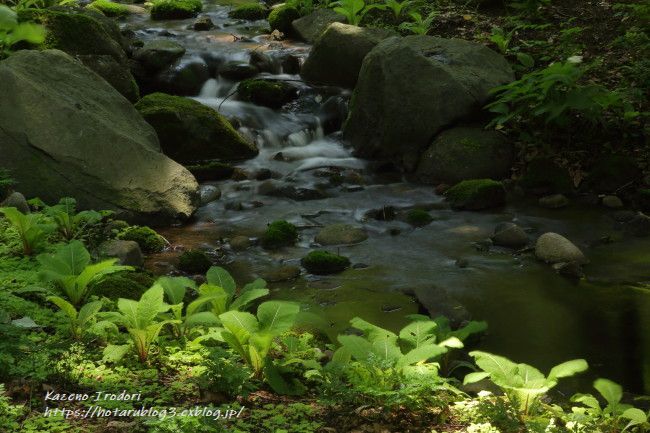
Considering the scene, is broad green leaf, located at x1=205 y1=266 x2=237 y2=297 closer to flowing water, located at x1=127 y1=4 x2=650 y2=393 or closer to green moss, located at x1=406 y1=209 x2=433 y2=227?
flowing water, located at x1=127 y1=4 x2=650 y2=393

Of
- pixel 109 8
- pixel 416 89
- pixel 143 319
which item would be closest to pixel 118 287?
pixel 143 319

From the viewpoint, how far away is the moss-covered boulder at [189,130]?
9828 mm

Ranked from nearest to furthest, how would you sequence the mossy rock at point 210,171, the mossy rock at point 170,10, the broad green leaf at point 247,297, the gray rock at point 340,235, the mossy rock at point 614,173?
the broad green leaf at point 247,297 < the gray rock at point 340,235 < the mossy rock at point 614,173 < the mossy rock at point 210,171 < the mossy rock at point 170,10

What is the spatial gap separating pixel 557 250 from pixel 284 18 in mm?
9979

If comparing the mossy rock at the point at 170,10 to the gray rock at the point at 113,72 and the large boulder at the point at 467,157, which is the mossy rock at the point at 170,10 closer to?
the gray rock at the point at 113,72

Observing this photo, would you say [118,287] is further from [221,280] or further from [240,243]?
[240,243]

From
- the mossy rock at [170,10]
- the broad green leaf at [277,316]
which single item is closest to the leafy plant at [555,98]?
the broad green leaf at [277,316]

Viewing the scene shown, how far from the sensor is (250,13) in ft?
56.1

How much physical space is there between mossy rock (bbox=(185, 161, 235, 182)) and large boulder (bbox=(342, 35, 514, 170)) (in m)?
2.17

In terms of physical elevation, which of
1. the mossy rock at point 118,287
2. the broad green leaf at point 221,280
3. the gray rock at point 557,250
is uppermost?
the broad green leaf at point 221,280

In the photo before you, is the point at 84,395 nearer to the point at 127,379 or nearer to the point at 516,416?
the point at 127,379

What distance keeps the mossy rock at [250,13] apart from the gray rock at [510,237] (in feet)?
37.0

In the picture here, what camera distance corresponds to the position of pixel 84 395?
11.8 feet

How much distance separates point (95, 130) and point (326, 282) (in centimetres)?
325
